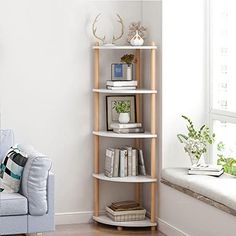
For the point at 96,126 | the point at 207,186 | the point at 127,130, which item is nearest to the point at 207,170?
the point at 207,186

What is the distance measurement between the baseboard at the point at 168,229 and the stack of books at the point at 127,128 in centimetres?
78

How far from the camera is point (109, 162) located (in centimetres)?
593

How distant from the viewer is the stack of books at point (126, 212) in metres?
5.92

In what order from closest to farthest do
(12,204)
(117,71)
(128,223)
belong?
(12,204), (128,223), (117,71)

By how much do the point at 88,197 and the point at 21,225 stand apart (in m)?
1.03

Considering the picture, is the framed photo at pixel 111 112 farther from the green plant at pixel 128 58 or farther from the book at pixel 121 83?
the green plant at pixel 128 58

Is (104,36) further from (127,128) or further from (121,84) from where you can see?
(127,128)

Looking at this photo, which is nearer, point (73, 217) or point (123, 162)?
point (123, 162)

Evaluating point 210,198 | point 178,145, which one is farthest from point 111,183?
point 210,198

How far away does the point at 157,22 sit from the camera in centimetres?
583

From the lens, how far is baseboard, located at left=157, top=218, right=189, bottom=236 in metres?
5.47

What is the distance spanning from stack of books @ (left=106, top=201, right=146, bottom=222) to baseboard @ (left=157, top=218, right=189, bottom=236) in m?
0.20

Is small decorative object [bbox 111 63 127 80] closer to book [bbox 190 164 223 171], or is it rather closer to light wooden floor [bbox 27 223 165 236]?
book [bbox 190 164 223 171]

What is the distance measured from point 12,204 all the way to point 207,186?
143 centimetres
